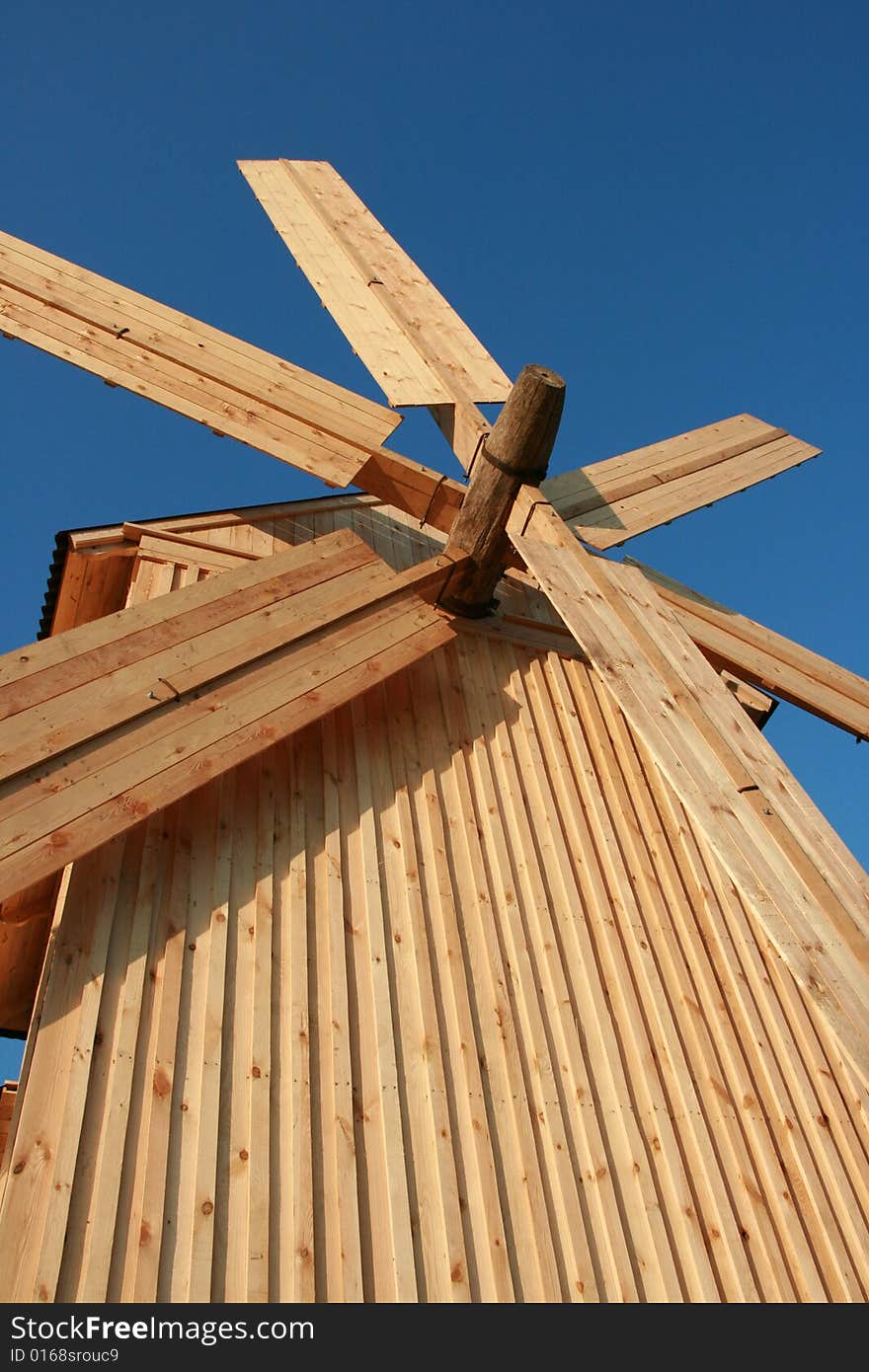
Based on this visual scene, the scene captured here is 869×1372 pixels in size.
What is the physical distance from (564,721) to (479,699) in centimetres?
42

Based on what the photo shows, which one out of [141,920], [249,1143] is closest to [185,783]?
[141,920]

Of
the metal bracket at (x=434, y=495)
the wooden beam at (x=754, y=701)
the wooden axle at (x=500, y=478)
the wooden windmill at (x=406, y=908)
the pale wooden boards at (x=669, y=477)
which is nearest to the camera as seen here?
the wooden windmill at (x=406, y=908)

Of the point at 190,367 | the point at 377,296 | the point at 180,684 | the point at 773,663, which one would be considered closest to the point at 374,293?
the point at 377,296

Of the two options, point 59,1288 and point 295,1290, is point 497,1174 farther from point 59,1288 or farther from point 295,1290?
point 59,1288

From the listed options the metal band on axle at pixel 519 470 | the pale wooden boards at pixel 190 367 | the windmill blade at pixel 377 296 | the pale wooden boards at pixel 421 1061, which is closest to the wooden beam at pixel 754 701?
the pale wooden boards at pixel 421 1061

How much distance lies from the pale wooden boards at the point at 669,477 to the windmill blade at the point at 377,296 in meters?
0.70

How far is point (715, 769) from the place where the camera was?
4.03 meters

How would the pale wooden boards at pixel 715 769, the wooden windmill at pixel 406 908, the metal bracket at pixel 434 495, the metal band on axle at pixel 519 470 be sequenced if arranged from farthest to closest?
the metal bracket at pixel 434 495 < the metal band on axle at pixel 519 470 < the wooden windmill at pixel 406 908 < the pale wooden boards at pixel 715 769

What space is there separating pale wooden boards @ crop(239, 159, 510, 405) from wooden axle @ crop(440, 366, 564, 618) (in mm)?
550

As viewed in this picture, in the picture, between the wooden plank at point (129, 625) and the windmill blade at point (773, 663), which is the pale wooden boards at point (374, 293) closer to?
the wooden plank at point (129, 625)

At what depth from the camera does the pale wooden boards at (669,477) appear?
6145 mm

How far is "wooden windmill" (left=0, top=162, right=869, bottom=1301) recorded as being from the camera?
11.2 ft

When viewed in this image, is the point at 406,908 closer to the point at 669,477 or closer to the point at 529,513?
the point at 529,513

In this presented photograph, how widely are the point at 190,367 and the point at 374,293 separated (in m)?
1.41
